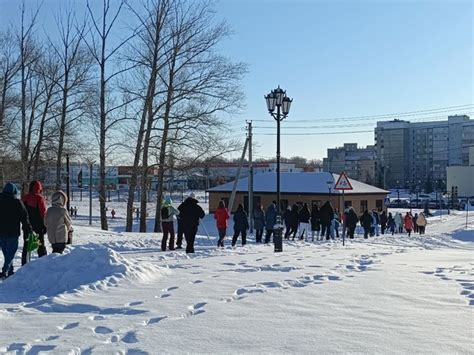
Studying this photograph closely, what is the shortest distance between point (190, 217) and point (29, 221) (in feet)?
14.1

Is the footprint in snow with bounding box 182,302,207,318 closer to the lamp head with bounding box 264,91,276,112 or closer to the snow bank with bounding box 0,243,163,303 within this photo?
the snow bank with bounding box 0,243,163,303

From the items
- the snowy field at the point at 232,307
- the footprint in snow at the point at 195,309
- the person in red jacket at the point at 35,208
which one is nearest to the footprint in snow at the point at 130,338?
the snowy field at the point at 232,307

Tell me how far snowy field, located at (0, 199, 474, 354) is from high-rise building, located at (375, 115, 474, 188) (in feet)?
446

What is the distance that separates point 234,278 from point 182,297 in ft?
6.06

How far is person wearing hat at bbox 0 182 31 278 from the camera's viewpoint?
9.86 m

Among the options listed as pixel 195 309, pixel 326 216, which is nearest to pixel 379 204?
pixel 326 216

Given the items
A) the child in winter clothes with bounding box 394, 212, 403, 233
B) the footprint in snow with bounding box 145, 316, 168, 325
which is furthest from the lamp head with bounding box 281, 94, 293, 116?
the child in winter clothes with bounding box 394, 212, 403, 233

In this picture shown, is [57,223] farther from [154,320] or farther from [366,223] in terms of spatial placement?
[366,223]

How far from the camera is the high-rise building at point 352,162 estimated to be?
488 ft

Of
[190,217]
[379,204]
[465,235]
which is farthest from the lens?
[379,204]

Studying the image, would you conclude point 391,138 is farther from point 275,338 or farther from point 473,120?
point 275,338

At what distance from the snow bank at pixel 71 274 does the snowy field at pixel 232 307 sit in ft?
0.06

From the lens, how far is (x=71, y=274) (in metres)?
8.87

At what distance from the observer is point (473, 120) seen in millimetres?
138500
